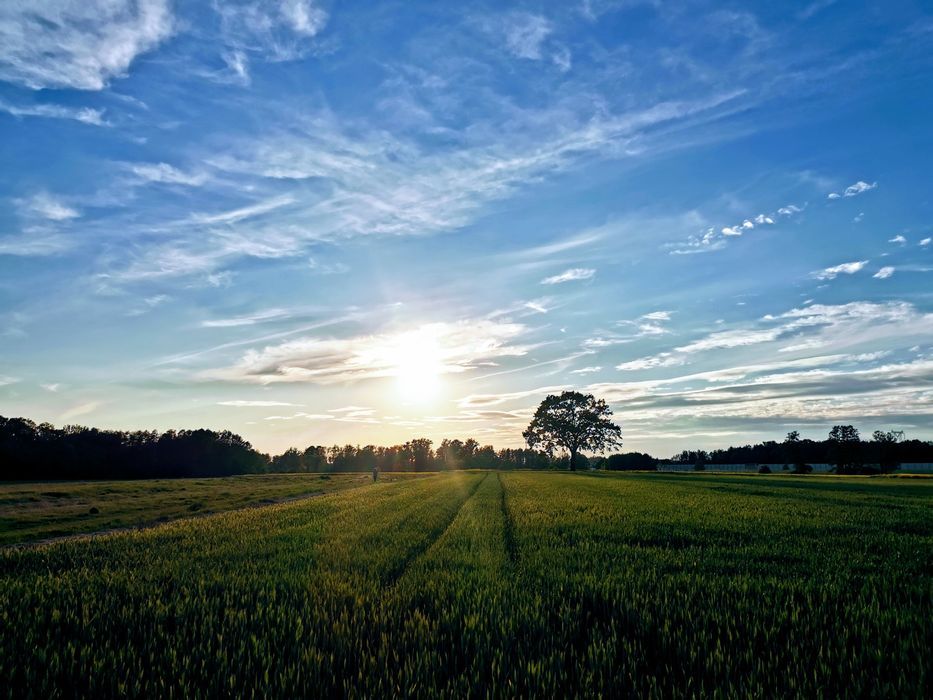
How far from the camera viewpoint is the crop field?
530 centimetres

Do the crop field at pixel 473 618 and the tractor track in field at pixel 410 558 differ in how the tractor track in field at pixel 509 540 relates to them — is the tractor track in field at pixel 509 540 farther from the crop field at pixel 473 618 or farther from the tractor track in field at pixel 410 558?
the tractor track in field at pixel 410 558

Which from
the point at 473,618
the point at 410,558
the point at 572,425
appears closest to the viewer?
the point at 473,618

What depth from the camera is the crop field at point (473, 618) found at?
5305 mm

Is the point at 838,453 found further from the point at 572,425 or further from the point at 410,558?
the point at 410,558

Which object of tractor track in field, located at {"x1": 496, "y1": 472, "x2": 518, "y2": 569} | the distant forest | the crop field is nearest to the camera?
the crop field

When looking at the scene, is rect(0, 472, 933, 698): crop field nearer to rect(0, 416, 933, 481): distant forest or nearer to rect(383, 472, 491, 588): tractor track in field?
rect(383, 472, 491, 588): tractor track in field

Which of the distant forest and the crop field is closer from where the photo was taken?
the crop field

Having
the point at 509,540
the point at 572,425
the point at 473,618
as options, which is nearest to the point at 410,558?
the point at 509,540

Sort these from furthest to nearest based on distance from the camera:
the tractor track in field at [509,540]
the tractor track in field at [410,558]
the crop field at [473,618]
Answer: the tractor track in field at [509,540] < the tractor track in field at [410,558] < the crop field at [473,618]

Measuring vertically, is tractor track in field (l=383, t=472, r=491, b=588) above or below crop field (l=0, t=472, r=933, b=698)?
below

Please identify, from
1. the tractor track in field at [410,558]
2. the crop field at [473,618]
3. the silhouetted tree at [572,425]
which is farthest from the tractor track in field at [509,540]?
the silhouetted tree at [572,425]

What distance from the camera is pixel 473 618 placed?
6.83 metres

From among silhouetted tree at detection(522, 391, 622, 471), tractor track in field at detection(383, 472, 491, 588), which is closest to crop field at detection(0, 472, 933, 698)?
tractor track in field at detection(383, 472, 491, 588)

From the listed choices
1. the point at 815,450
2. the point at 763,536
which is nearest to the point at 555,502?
the point at 763,536
